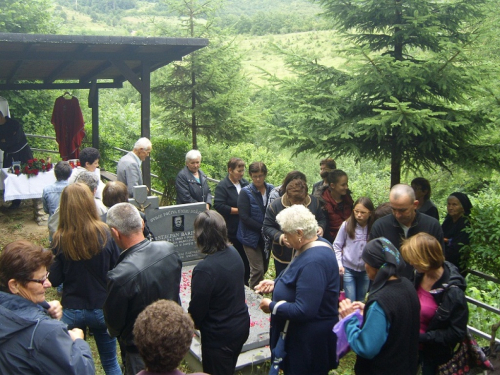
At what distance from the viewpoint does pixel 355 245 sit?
511cm

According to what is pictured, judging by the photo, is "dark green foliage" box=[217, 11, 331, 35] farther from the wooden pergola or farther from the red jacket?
the red jacket

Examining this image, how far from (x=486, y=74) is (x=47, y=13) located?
1845cm

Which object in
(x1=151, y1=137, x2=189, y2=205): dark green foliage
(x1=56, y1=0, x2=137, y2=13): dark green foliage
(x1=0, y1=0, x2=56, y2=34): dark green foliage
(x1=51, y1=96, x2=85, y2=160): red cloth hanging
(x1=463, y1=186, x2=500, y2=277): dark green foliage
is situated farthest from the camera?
(x1=56, y1=0, x2=137, y2=13): dark green foliage

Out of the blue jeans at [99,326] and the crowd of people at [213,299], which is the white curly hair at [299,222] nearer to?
the crowd of people at [213,299]

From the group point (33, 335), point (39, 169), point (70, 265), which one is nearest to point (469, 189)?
point (39, 169)

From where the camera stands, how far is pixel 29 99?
18656mm

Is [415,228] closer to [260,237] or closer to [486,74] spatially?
[260,237]

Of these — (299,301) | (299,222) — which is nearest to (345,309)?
(299,301)

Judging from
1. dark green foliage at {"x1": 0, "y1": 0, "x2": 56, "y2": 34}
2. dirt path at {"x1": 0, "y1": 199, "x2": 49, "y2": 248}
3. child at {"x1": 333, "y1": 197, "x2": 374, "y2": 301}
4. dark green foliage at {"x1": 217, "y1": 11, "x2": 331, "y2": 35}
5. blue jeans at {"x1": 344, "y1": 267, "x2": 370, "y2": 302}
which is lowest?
dirt path at {"x1": 0, "y1": 199, "x2": 49, "y2": 248}

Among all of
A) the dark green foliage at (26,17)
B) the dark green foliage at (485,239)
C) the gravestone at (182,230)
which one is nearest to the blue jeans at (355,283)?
the gravestone at (182,230)

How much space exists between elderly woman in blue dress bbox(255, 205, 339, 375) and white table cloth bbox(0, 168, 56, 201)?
752cm

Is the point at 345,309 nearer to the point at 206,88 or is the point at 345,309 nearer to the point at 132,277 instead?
the point at 132,277

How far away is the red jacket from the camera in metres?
5.75

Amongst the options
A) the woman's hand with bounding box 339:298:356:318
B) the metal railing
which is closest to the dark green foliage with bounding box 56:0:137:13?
the metal railing
